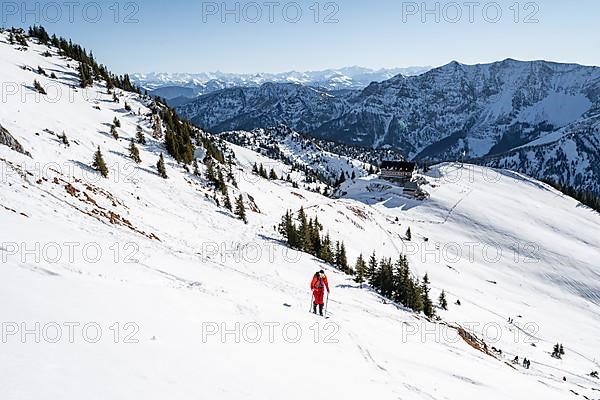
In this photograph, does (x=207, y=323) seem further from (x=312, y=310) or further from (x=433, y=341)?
(x=433, y=341)

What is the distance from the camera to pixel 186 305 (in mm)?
14492

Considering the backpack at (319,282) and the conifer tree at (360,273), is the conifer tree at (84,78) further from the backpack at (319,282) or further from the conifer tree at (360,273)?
the backpack at (319,282)

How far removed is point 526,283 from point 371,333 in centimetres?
6337

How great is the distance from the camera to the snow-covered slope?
368 inches

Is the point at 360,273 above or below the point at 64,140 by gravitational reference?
below

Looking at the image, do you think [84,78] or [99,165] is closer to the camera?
[99,165]

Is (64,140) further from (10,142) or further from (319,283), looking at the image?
(319,283)

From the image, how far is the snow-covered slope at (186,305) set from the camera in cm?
936

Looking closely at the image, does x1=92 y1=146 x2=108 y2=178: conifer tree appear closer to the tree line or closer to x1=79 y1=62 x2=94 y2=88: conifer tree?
the tree line

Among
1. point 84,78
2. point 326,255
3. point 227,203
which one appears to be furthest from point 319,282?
point 84,78

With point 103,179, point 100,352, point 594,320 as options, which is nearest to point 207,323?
point 100,352

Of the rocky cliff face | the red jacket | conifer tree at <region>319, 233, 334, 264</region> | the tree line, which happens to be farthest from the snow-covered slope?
conifer tree at <region>319, 233, 334, 264</region>

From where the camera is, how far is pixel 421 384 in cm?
1439

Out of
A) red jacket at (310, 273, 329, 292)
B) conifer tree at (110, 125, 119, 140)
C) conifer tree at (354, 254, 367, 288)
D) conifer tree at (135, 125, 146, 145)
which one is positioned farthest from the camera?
conifer tree at (135, 125, 146, 145)
